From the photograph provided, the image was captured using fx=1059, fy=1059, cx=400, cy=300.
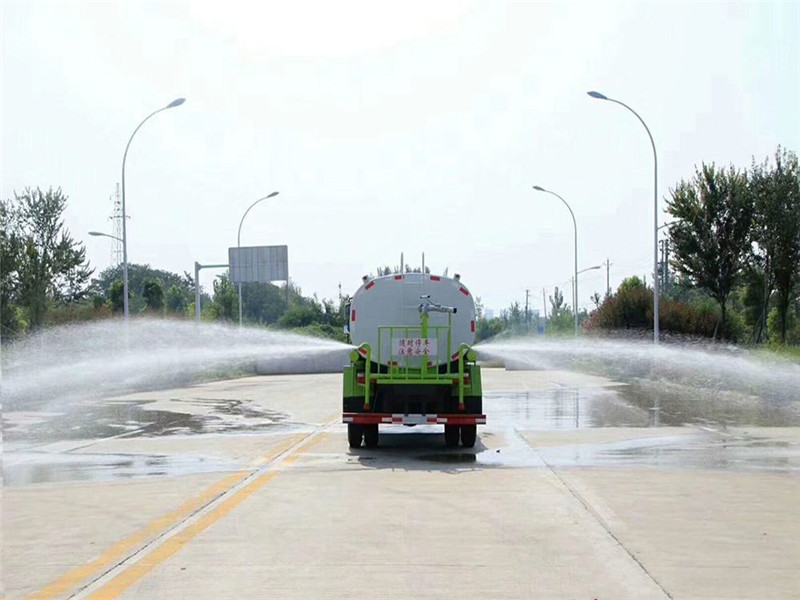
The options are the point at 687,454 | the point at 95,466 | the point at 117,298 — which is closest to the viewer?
the point at 95,466

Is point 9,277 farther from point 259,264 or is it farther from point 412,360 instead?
point 412,360

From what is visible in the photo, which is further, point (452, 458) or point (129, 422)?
point (129, 422)

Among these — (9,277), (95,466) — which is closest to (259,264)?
(9,277)

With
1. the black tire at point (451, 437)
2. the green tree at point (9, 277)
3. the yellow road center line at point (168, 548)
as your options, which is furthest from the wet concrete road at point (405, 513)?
the green tree at point (9, 277)

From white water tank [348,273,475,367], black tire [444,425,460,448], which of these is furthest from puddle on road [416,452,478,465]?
white water tank [348,273,475,367]

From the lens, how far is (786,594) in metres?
7.12

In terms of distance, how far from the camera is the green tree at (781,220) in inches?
1631

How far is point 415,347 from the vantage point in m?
16.4

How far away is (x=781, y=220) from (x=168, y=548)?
37.4m

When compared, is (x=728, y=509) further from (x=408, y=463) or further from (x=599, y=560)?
(x=408, y=463)

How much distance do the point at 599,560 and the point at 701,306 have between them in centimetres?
4769

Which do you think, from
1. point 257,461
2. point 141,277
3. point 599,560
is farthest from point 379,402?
point 141,277

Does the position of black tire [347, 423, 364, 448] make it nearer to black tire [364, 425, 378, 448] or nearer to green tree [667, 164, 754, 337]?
black tire [364, 425, 378, 448]

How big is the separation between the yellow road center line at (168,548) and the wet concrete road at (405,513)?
0.03 m
